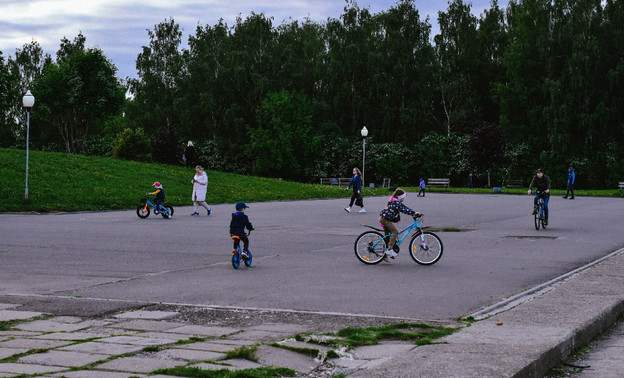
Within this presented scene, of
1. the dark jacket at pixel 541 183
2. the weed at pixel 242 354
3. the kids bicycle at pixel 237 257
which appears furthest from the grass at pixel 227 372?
the dark jacket at pixel 541 183

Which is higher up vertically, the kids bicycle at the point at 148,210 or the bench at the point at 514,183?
the bench at the point at 514,183

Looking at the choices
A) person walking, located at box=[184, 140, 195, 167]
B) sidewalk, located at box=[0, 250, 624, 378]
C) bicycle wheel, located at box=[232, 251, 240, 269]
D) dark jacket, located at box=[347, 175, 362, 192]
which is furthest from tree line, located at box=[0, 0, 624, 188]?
sidewalk, located at box=[0, 250, 624, 378]

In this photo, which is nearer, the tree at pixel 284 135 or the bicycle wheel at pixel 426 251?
the bicycle wheel at pixel 426 251

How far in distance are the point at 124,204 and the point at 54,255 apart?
17.2 meters

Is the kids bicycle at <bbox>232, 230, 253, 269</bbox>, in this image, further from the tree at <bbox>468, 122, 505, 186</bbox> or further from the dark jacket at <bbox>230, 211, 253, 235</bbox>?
the tree at <bbox>468, 122, 505, 186</bbox>

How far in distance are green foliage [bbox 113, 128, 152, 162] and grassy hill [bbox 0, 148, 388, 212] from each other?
27.2 metres

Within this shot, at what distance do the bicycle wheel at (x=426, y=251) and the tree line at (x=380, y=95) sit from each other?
42.9 meters

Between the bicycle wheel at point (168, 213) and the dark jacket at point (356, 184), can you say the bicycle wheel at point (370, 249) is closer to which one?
the bicycle wheel at point (168, 213)

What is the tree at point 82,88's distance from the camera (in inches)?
2950

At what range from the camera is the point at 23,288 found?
9.70 metres

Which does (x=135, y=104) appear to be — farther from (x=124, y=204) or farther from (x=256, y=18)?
(x=124, y=204)

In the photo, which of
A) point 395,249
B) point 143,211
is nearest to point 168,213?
point 143,211

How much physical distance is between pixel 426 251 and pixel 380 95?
57.4 m

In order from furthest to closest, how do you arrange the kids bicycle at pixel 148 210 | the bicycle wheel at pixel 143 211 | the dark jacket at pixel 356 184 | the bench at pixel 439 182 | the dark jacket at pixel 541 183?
the bench at pixel 439 182 < the dark jacket at pixel 356 184 < the bicycle wheel at pixel 143 211 < the kids bicycle at pixel 148 210 < the dark jacket at pixel 541 183
